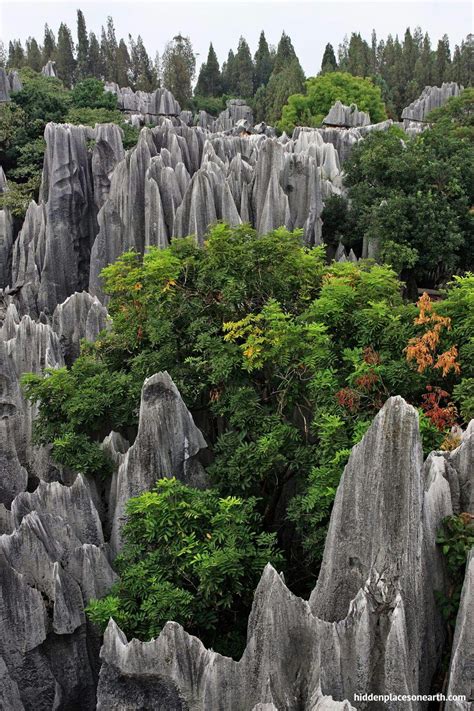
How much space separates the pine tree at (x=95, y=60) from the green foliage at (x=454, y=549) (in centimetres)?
8083

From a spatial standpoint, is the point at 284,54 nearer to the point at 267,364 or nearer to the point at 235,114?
the point at 235,114

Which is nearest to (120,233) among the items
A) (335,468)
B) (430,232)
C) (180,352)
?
(430,232)

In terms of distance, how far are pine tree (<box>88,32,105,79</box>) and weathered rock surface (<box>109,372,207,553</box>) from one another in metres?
77.1

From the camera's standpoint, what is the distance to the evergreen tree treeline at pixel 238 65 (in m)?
68.8

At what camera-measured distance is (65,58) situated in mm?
78125

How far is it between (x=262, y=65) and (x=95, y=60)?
1915 centimetres

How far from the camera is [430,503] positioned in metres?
7.08

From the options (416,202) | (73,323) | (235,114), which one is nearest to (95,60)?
(235,114)

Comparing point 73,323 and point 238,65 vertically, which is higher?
point 238,65

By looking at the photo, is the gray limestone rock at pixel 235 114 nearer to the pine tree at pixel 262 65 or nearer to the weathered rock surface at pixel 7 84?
the pine tree at pixel 262 65

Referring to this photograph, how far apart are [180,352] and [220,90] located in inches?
2953

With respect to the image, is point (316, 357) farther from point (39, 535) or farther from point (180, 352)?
point (39, 535)

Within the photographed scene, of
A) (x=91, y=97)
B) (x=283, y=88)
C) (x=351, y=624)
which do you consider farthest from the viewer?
(x=283, y=88)

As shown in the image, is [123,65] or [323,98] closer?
[323,98]
